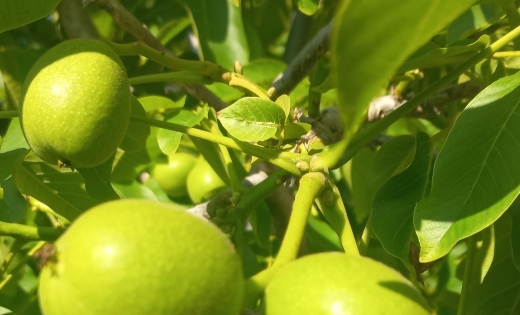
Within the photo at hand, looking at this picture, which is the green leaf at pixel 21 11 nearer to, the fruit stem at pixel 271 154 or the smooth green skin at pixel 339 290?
the fruit stem at pixel 271 154

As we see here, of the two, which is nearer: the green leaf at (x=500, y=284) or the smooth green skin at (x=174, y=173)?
the green leaf at (x=500, y=284)

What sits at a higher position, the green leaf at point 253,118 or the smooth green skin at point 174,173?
the green leaf at point 253,118

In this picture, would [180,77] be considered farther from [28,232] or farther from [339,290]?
[339,290]

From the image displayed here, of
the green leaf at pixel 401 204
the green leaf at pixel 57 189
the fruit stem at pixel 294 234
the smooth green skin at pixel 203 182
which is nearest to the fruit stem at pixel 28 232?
the green leaf at pixel 57 189

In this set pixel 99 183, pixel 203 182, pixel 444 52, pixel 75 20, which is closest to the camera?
pixel 444 52

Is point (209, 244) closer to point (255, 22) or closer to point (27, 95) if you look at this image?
point (27, 95)

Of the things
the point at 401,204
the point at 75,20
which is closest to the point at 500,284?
the point at 401,204
